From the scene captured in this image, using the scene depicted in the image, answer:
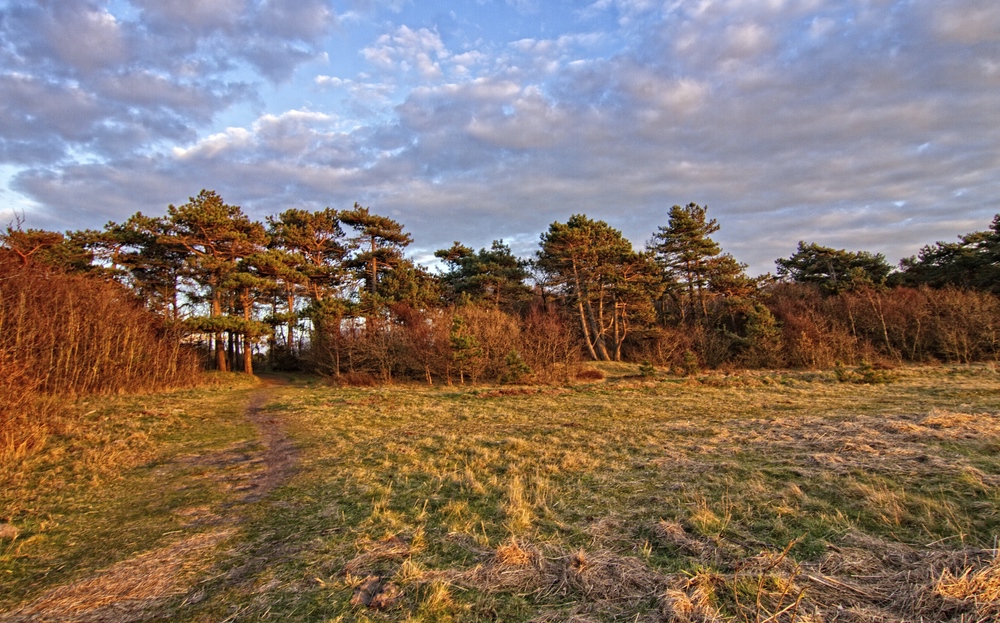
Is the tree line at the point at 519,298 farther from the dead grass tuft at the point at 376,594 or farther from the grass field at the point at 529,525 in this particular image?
the dead grass tuft at the point at 376,594

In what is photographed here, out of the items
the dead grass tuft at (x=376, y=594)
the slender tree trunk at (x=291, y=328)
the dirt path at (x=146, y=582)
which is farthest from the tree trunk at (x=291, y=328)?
the dead grass tuft at (x=376, y=594)

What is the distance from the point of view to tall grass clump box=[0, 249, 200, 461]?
26.3ft

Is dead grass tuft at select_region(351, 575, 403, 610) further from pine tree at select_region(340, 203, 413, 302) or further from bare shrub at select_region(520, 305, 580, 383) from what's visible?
pine tree at select_region(340, 203, 413, 302)

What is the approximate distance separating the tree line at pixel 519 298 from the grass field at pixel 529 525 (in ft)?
50.0

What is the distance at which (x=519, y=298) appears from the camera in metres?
35.8

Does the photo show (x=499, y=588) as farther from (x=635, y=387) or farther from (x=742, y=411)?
(x=635, y=387)

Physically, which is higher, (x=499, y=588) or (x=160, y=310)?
(x=160, y=310)

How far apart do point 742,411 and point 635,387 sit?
842 centimetres

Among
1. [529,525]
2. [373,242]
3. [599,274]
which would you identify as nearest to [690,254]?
[599,274]

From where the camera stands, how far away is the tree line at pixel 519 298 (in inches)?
1037

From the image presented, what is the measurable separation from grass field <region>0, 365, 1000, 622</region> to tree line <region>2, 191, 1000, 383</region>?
1525 cm

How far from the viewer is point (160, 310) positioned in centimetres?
3019

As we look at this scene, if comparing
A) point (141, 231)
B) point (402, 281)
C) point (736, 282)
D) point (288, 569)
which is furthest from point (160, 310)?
point (736, 282)

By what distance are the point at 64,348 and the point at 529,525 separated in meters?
20.2
